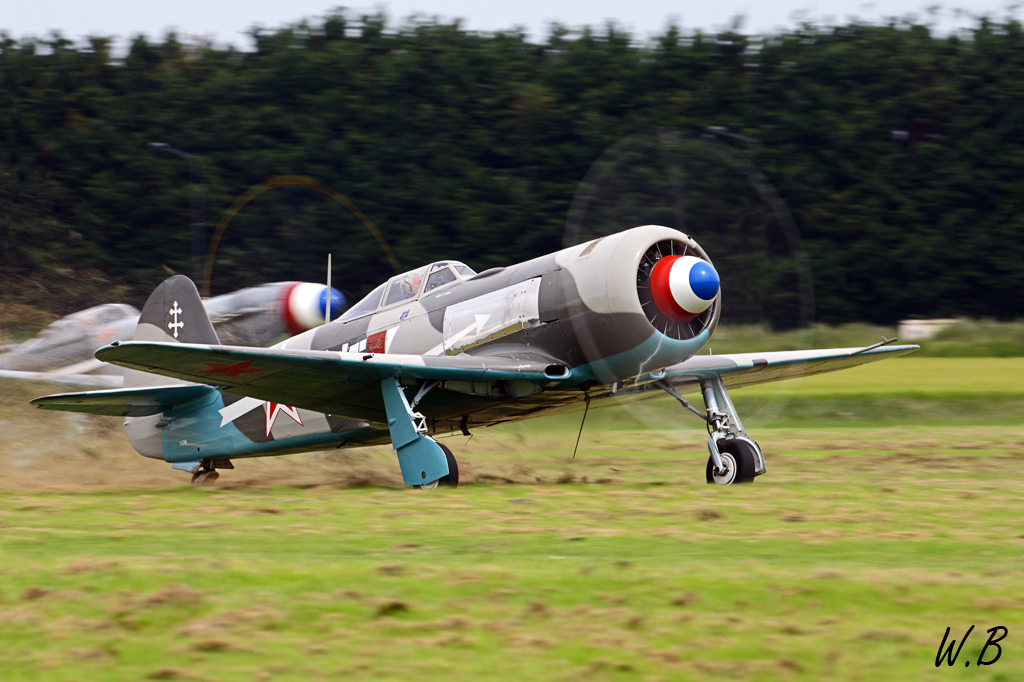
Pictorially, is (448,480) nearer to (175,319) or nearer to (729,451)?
(729,451)

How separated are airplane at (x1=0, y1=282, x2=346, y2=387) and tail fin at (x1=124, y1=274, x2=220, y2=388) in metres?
5.40

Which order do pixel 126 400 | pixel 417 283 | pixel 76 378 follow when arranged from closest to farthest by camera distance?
1. pixel 417 283
2. pixel 126 400
3. pixel 76 378

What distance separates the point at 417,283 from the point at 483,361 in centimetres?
185

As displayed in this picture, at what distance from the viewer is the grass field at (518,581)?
13.0ft

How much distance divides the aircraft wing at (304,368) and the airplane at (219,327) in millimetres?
8077

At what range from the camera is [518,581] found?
485 cm

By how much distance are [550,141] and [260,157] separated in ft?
29.2

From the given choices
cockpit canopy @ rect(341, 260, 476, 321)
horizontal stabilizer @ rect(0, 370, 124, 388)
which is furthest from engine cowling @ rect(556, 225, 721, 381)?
horizontal stabilizer @ rect(0, 370, 124, 388)

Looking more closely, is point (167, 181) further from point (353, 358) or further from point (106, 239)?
point (353, 358)

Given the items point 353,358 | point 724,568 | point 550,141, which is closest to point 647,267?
point 353,358

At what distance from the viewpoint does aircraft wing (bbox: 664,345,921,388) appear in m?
10.6

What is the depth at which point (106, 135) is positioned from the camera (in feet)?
113

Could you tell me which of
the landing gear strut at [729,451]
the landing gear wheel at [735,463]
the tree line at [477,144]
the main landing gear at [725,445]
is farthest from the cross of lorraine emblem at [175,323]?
the tree line at [477,144]

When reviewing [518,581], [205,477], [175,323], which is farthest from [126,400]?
[518,581]
